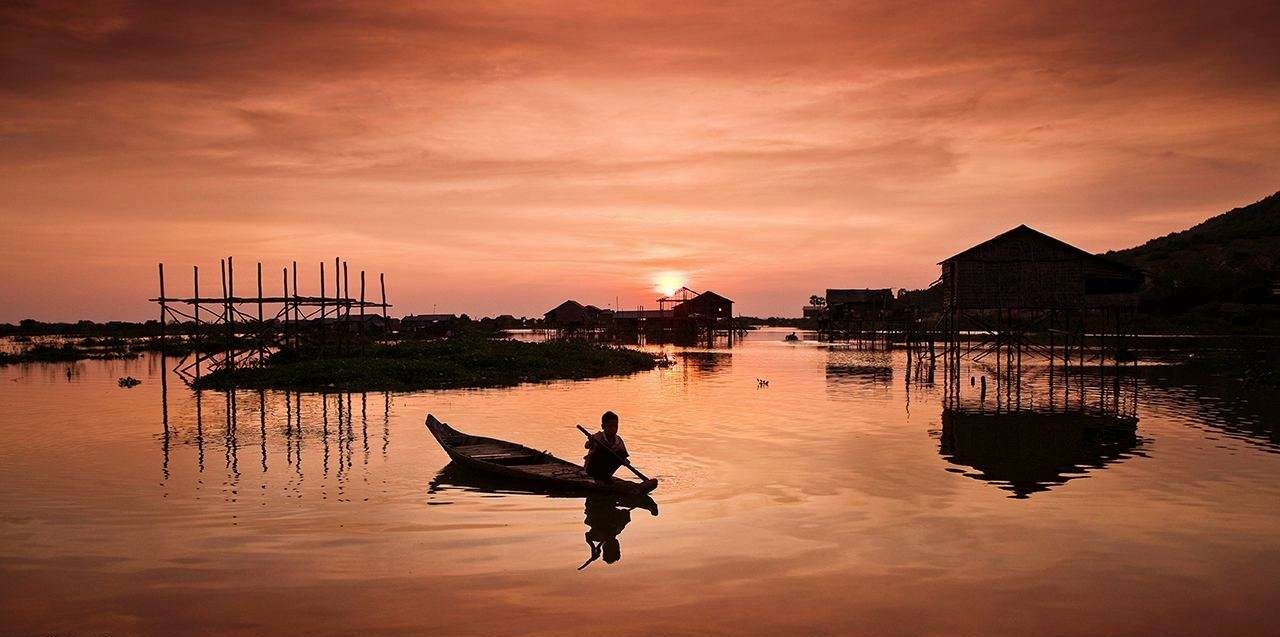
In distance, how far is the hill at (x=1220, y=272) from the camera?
212 feet

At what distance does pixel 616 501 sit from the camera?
1342 cm

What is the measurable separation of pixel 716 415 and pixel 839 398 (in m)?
6.51

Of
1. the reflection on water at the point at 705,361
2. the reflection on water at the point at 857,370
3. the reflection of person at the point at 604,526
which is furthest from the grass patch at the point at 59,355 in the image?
the reflection of person at the point at 604,526

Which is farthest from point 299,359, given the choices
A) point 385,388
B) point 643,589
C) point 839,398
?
point 643,589

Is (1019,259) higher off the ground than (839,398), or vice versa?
(1019,259)

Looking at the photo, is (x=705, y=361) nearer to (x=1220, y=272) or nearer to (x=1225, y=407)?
(x=1225, y=407)

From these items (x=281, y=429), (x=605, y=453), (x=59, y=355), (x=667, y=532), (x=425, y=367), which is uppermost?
(x=59, y=355)

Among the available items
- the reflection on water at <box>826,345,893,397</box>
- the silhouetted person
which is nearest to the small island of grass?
the reflection on water at <box>826,345,893,397</box>

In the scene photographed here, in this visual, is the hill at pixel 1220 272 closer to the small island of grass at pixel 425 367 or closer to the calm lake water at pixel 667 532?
the small island of grass at pixel 425 367

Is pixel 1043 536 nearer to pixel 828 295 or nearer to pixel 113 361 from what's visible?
pixel 113 361

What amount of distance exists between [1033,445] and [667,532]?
11.7 metres

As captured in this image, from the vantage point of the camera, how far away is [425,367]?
34281mm

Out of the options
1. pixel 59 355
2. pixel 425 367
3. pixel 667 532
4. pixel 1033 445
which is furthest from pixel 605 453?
pixel 59 355

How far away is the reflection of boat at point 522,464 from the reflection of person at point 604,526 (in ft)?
1.10
